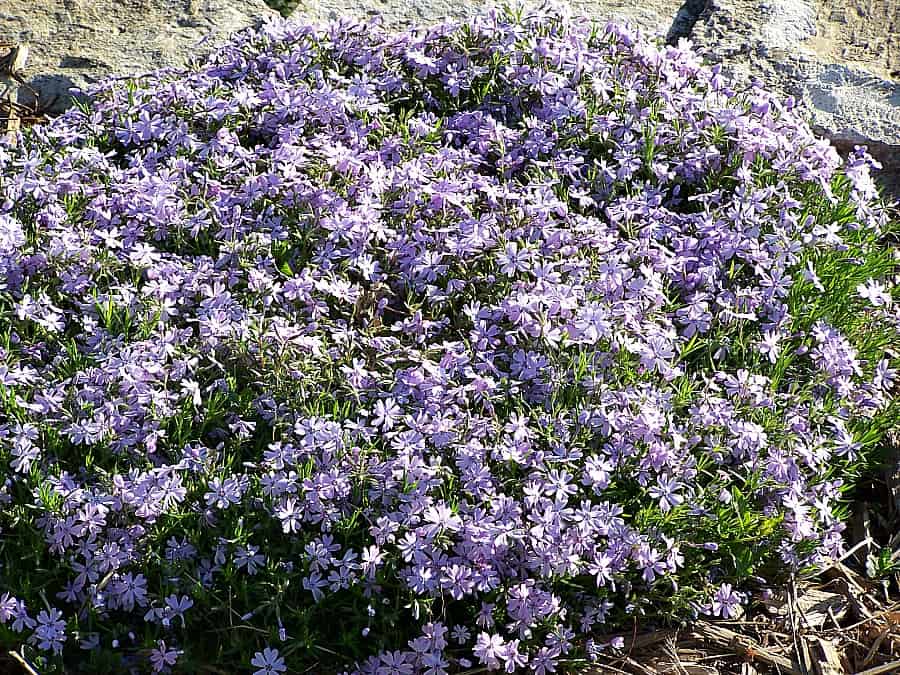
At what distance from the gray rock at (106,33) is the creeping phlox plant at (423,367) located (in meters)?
1.03

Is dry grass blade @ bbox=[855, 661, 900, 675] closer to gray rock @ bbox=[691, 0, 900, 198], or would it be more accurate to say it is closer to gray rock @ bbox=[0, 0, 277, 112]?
gray rock @ bbox=[691, 0, 900, 198]

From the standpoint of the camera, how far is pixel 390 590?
7.78 ft

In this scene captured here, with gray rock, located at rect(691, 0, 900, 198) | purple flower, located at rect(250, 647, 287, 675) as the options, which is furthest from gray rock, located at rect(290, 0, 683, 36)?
purple flower, located at rect(250, 647, 287, 675)

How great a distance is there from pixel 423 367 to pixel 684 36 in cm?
289

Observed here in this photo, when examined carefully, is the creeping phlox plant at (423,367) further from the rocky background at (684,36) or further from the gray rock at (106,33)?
the gray rock at (106,33)

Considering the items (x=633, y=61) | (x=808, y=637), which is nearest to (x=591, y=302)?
(x=808, y=637)

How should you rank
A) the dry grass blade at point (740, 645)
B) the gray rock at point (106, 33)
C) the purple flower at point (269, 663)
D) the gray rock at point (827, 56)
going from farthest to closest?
the gray rock at point (106, 33), the gray rock at point (827, 56), the dry grass blade at point (740, 645), the purple flower at point (269, 663)

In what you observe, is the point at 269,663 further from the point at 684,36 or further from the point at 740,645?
the point at 684,36

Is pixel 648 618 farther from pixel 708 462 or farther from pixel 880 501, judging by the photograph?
pixel 880 501

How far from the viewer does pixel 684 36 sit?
4.69 m

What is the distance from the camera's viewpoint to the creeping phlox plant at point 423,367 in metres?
2.33

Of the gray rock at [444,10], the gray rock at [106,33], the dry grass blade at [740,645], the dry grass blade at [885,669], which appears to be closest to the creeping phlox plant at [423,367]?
the dry grass blade at [740,645]

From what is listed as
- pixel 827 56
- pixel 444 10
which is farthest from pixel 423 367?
pixel 827 56

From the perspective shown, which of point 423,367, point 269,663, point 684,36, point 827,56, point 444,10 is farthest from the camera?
point 444,10
